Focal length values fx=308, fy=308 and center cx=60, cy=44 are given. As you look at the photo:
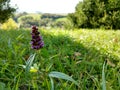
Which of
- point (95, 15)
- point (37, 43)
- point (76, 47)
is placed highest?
point (37, 43)

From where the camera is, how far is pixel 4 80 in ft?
7.56

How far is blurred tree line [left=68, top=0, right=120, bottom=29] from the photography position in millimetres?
16344

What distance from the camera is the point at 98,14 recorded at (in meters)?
17.2

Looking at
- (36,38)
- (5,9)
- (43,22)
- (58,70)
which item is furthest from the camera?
(43,22)

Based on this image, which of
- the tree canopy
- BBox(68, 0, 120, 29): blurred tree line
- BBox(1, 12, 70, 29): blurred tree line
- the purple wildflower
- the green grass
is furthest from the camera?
the tree canopy

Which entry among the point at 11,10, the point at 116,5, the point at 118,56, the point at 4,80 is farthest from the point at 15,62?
the point at 11,10

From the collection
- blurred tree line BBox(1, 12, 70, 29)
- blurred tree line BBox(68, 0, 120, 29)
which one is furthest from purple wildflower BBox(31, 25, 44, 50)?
blurred tree line BBox(68, 0, 120, 29)

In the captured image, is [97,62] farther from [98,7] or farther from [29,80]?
[98,7]

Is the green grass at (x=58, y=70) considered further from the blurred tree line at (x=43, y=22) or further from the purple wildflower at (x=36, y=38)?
the blurred tree line at (x=43, y=22)

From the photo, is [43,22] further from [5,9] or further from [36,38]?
[36,38]

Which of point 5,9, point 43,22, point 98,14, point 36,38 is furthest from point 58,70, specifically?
point 43,22

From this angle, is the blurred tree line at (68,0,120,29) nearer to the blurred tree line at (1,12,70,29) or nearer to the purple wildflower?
the blurred tree line at (1,12,70,29)

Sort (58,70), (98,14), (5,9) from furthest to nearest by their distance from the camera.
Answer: (5,9) < (98,14) < (58,70)

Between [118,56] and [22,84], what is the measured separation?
167cm
